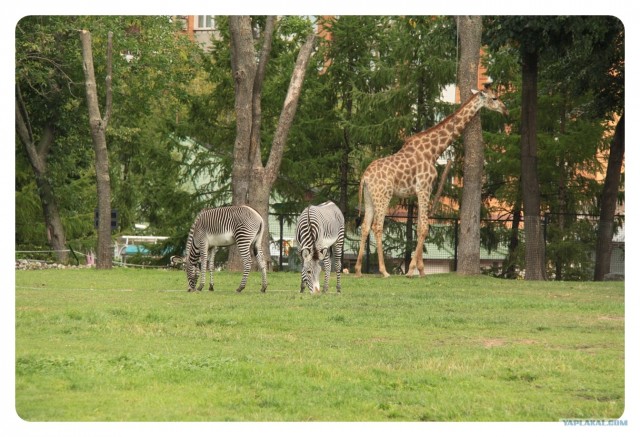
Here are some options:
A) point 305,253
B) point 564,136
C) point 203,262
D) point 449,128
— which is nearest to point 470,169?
point 449,128

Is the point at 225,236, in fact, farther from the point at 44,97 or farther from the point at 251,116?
the point at 44,97

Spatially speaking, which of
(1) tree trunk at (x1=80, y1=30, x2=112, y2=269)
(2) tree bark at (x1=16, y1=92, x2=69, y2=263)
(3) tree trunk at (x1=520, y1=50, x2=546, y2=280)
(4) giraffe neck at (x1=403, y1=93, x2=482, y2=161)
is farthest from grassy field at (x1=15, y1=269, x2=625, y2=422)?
(2) tree bark at (x1=16, y1=92, x2=69, y2=263)

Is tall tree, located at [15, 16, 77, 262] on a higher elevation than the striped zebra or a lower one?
higher

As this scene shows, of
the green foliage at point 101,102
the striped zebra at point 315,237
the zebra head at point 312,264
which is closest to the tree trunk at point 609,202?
the striped zebra at point 315,237

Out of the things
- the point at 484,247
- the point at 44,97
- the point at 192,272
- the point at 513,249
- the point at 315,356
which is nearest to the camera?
the point at 315,356

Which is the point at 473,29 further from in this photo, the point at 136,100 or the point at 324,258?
the point at 136,100

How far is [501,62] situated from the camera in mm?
32719

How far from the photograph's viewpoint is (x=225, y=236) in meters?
18.3

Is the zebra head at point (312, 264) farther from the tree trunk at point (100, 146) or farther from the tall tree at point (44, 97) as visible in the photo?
the tall tree at point (44, 97)

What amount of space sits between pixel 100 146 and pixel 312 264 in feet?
35.2

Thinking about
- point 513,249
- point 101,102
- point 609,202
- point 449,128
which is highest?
point 101,102

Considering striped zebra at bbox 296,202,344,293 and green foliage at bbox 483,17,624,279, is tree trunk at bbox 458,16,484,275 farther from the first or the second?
striped zebra at bbox 296,202,344,293

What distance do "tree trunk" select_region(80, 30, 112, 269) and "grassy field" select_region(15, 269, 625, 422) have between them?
817 centimetres

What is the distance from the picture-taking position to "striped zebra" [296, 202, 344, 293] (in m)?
17.4
